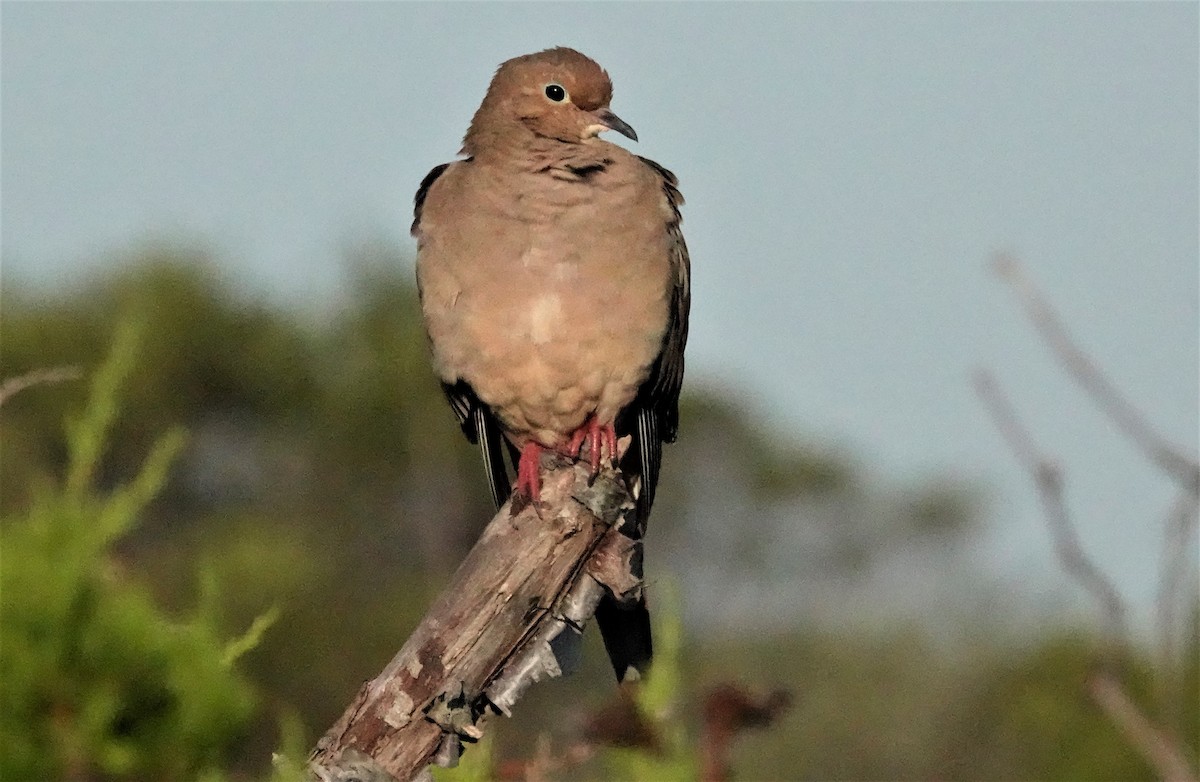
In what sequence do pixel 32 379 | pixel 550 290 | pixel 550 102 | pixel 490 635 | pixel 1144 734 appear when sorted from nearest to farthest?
pixel 1144 734 → pixel 32 379 → pixel 490 635 → pixel 550 290 → pixel 550 102

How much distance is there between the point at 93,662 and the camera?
2.43m

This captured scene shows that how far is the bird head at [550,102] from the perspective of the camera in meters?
5.91

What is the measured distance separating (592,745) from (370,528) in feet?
122

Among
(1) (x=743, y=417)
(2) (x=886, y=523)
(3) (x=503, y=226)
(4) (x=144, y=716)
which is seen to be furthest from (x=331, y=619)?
(4) (x=144, y=716)

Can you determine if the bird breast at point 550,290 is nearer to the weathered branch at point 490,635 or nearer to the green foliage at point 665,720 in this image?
the weathered branch at point 490,635

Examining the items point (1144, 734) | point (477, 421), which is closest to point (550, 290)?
point (477, 421)

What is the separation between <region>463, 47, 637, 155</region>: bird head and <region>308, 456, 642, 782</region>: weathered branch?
2.12 metres

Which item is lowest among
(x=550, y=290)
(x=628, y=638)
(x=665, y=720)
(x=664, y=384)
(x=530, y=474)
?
(x=628, y=638)

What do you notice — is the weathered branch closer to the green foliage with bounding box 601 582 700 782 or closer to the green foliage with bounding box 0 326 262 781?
the green foliage with bounding box 0 326 262 781

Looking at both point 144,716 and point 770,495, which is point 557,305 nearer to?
point 144,716

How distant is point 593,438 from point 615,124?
1.06m

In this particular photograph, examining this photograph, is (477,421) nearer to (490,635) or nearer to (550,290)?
(550,290)

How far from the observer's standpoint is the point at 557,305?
5.36 meters

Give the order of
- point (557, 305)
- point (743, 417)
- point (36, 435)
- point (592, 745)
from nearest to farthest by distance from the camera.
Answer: point (592, 745) → point (557, 305) → point (36, 435) → point (743, 417)
